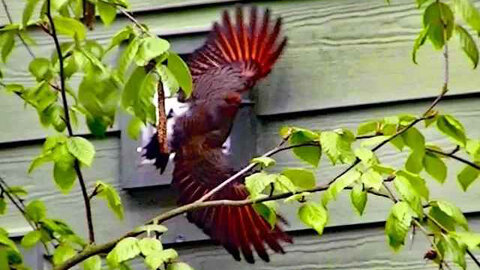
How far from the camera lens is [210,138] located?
6.89 feet

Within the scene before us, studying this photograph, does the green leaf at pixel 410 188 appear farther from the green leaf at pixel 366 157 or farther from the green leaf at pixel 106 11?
the green leaf at pixel 106 11

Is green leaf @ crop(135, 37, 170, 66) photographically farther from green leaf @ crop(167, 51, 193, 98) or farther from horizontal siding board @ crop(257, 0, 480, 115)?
horizontal siding board @ crop(257, 0, 480, 115)

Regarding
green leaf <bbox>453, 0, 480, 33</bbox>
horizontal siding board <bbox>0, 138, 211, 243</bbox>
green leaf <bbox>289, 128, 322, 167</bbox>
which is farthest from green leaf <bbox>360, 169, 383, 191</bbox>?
horizontal siding board <bbox>0, 138, 211, 243</bbox>

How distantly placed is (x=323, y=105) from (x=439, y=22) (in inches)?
26.7

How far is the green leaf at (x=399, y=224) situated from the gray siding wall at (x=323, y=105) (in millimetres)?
541

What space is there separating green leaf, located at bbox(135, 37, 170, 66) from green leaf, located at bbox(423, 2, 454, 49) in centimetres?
37

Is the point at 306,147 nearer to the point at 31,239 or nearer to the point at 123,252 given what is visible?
the point at 123,252

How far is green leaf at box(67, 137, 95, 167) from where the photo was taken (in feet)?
5.23

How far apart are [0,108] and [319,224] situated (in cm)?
99

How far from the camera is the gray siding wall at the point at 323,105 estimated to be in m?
2.09

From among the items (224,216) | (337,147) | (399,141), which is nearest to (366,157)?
(337,147)

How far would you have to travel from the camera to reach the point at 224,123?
2.09m

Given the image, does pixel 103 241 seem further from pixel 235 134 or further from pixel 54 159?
pixel 54 159

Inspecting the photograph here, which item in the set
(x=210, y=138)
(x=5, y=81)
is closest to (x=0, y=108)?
(x=5, y=81)
